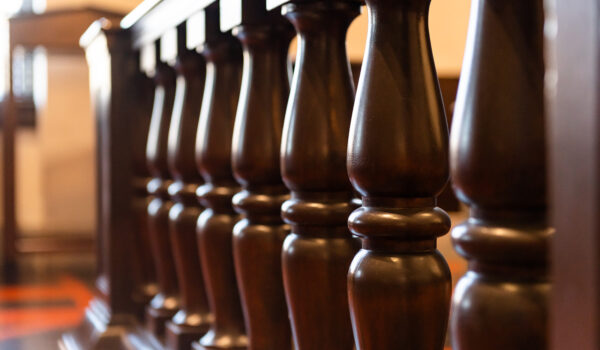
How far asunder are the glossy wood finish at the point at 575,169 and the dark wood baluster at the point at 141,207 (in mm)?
1332

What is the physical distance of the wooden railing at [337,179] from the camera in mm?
464

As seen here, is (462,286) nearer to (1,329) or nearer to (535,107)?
(535,107)

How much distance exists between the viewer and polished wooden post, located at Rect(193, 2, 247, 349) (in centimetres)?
105

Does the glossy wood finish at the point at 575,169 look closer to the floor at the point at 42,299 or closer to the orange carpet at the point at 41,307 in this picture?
the floor at the point at 42,299

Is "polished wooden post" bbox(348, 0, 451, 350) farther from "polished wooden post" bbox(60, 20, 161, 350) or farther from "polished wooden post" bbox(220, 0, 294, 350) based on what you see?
"polished wooden post" bbox(60, 20, 161, 350)

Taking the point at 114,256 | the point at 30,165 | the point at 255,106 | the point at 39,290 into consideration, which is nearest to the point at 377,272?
the point at 255,106

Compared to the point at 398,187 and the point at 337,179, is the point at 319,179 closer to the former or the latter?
the point at 337,179

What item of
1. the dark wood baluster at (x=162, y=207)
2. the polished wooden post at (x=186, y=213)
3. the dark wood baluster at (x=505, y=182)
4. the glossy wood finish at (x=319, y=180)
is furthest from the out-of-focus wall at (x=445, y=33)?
the dark wood baluster at (x=505, y=182)

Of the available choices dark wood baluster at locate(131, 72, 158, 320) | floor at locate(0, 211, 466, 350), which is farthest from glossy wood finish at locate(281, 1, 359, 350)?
floor at locate(0, 211, 466, 350)

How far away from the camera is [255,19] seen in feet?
3.02

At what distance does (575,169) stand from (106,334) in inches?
53.4

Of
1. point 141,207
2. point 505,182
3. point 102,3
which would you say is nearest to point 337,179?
point 505,182

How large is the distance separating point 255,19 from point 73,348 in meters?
1.00

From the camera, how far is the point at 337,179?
77cm
